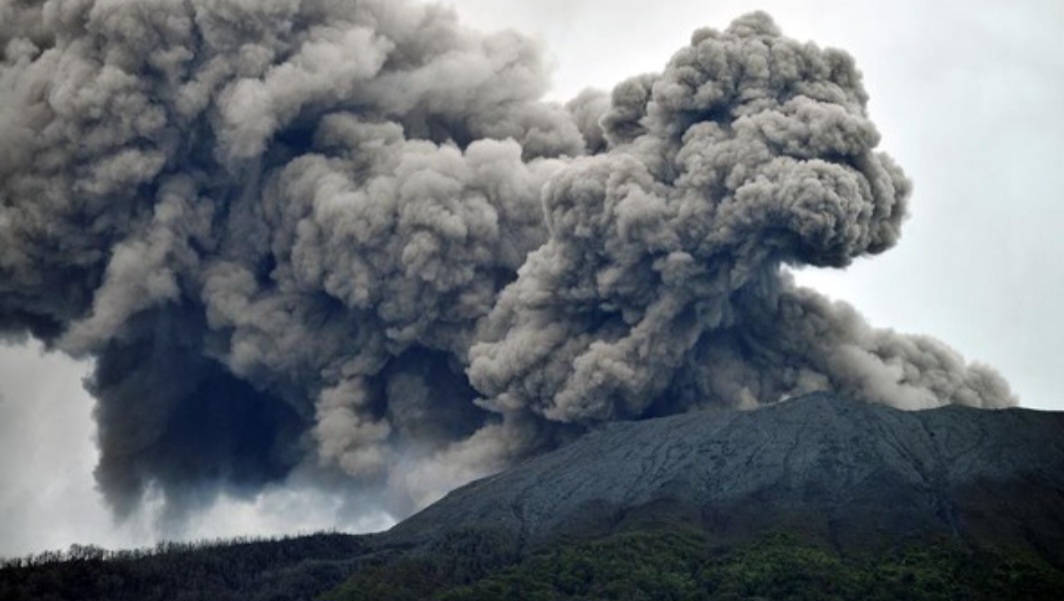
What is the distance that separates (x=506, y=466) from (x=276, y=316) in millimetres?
10605

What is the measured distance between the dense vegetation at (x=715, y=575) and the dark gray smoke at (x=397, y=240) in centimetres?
923

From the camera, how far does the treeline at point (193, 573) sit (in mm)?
68312

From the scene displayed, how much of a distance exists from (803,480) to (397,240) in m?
18.0

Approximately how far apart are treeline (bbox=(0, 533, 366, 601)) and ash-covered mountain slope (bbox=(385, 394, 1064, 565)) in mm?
3995

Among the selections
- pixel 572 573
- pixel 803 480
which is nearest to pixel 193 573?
pixel 572 573

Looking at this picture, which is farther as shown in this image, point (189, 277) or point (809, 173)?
point (189, 277)

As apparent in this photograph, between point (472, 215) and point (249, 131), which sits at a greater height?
point (249, 131)

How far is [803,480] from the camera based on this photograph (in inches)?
2901

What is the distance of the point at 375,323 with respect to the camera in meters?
80.6

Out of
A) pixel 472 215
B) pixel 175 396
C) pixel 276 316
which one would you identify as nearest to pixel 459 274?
pixel 472 215

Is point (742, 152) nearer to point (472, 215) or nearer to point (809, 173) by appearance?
point (809, 173)

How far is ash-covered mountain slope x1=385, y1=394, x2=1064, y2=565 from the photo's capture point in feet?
232

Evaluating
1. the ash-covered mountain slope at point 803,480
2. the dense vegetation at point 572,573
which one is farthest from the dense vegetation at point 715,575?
the ash-covered mountain slope at point 803,480

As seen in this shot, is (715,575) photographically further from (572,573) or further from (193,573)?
(193,573)
